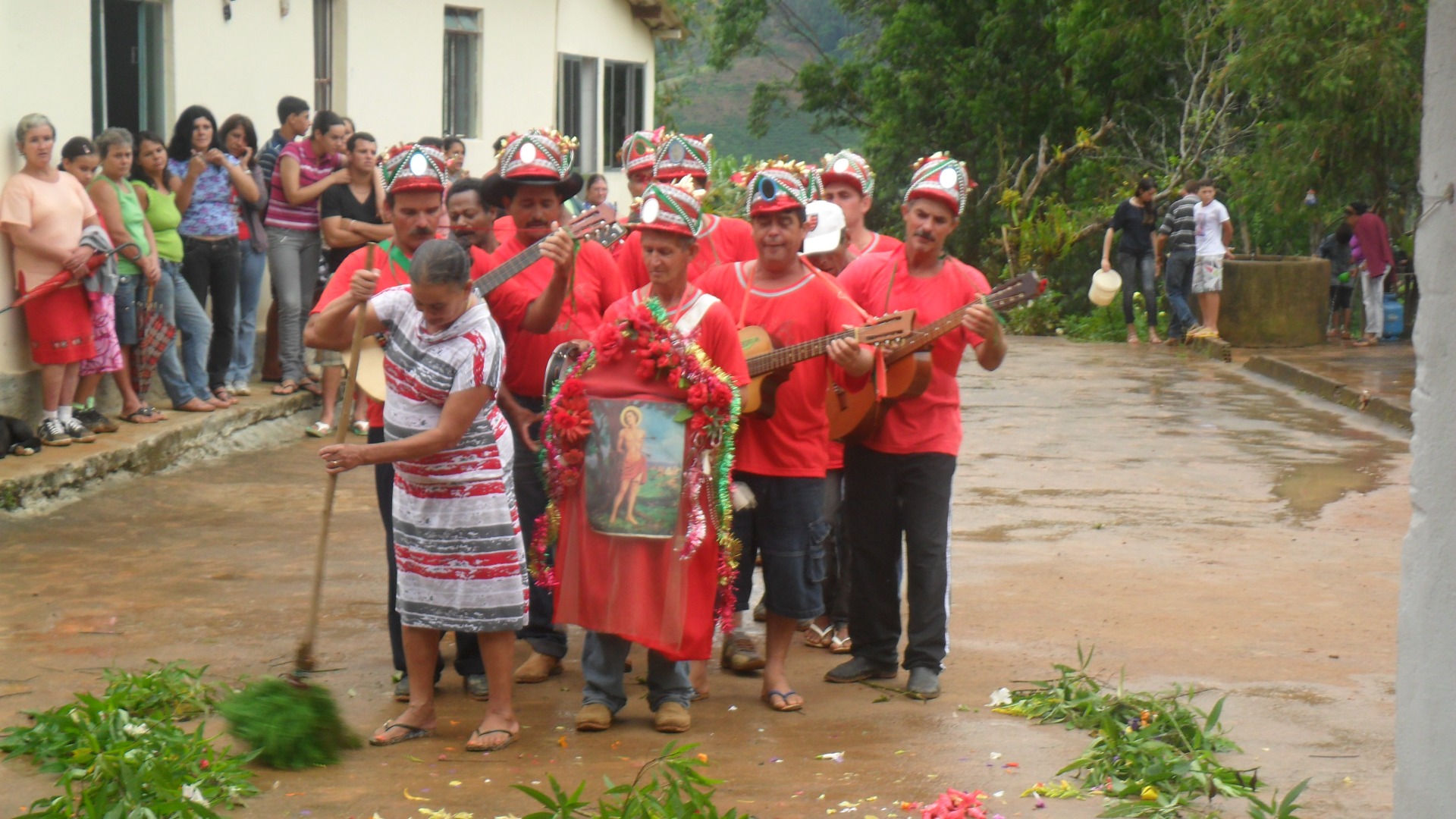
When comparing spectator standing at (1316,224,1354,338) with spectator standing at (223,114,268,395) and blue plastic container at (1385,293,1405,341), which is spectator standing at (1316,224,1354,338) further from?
spectator standing at (223,114,268,395)

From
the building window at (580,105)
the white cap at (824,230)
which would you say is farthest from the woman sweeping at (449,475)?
the building window at (580,105)

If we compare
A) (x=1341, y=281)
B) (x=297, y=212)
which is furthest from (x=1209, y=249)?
(x=297, y=212)

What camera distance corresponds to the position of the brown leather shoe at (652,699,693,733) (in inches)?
225

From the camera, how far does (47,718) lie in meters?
5.31

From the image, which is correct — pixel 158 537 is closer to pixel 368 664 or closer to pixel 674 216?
pixel 368 664

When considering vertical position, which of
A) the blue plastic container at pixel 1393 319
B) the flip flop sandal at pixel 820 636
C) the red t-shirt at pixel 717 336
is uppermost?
the red t-shirt at pixel 717 336

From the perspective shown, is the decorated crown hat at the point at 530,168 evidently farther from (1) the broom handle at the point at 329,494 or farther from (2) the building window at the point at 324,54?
(2) the building window at the point at 324,54

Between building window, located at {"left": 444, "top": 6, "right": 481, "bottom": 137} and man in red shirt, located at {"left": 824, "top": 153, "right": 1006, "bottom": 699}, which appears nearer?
man in red shirt, located at {"left": 824, "top": 153, "right": 1006, "bottom": 699}

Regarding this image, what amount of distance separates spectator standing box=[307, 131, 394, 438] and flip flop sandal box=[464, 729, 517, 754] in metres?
5.97

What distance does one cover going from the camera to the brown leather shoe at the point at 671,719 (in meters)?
5.71

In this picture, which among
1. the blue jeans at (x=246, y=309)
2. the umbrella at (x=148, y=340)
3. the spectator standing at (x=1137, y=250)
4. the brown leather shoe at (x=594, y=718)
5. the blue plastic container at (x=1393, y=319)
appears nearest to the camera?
the brown leather shoe at (x=594, y=718)

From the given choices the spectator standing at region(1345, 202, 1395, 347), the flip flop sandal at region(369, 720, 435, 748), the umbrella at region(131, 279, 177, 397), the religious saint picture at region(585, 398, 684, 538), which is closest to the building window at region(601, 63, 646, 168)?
the spectator standing at region(1345, 202, 1395, 347)

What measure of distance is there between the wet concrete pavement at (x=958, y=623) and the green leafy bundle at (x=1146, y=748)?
4.9 inches

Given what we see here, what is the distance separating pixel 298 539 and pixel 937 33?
24938 mm
